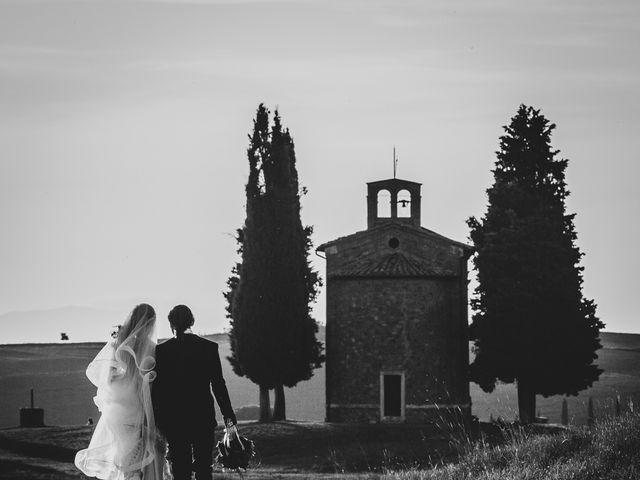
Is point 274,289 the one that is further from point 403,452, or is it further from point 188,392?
point 188,392

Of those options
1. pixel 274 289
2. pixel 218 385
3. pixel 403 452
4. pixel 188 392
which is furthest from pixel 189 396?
pixel 274 289

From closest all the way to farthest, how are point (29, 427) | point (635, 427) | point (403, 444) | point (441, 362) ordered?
point (635, 427) < point (403, 444) < point (29, 427) < point (441, 362)

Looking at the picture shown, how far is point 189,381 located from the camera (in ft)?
39.8

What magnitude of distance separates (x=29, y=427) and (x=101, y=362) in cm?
2581

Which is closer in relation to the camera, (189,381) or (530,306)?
(189,381)

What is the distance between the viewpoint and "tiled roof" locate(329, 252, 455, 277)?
3947cm

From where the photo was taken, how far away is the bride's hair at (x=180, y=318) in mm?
12039

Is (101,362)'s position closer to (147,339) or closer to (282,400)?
(147,339)

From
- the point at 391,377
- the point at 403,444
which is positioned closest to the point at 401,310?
the point at 391,377

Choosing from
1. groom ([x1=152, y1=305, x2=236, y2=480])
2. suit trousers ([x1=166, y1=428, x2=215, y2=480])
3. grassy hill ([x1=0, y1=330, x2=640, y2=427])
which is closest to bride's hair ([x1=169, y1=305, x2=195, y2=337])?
groom ([x1=152, y1=305, x2=236, y2=480])

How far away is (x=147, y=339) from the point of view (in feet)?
40.8

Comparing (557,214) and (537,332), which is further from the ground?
(557,214)

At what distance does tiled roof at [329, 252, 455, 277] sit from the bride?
2697 centimetres

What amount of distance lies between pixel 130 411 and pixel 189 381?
88 centimetres
